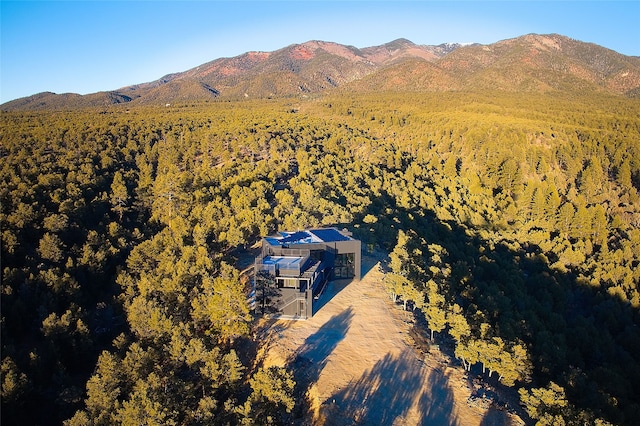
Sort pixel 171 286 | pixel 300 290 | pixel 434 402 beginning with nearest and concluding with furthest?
pixel 434 402 < pixel 300 290 < pixel 171 286

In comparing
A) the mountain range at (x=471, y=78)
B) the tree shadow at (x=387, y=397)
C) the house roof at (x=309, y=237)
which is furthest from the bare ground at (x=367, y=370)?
the mountain range at (x=471, y=78)

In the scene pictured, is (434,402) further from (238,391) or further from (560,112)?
(560,112)

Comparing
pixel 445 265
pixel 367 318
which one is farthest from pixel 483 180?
pixel 367 318

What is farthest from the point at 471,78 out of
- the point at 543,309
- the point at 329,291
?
the point at 329,291

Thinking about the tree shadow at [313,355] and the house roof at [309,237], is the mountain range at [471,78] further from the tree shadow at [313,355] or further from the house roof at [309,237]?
the tree shadow at [313,355]

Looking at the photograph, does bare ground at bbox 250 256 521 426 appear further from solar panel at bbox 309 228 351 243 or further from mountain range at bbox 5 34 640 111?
mountain range at bbox 5 34 640 111

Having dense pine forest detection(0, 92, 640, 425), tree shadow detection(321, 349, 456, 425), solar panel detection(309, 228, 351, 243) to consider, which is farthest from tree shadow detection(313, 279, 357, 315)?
tree shadow detection(321, 349, 456, 425)

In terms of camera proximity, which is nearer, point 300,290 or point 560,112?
point 300,290
